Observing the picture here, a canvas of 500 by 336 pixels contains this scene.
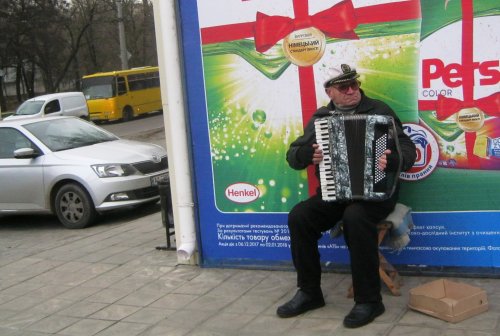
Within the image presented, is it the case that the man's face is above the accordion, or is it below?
above

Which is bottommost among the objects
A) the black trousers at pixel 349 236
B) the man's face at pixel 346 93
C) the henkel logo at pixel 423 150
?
the black trousers at pixel 349 236

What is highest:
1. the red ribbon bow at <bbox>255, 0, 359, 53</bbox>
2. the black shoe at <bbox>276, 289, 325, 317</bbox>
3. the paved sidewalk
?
the red ribbon bow at <bbox>255, 0, 359, 53</bbox>

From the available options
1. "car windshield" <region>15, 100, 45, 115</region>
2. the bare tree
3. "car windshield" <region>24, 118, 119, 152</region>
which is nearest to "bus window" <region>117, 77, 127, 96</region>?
"car windshield" <region>15, 100, 45, 115</region>

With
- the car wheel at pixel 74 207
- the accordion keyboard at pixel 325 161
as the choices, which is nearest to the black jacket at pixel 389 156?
the accordion keyboard at pixel 325 161

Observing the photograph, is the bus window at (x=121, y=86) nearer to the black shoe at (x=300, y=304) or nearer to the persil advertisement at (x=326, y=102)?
the persil advertisement at (x=326, y=102)

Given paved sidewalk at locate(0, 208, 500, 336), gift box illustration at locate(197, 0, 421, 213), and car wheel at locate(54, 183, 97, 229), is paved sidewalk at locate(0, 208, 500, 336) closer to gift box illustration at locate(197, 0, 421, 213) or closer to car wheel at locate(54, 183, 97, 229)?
gift box illustration at locate(197, 0, 421, 213)

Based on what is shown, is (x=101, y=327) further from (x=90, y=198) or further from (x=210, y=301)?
(x=90, y=198)

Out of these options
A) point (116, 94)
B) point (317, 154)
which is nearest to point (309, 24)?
point (317, 154)

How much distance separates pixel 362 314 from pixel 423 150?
1.34 m

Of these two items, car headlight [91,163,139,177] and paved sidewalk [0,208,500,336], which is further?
car headlight [91,163,139,177]

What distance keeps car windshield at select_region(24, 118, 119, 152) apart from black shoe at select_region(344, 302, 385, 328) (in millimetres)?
6067

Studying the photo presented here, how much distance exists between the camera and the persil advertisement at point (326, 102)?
172 inches

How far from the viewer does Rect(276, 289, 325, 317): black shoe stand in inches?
167

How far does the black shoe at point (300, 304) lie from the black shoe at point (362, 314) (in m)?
0.35
